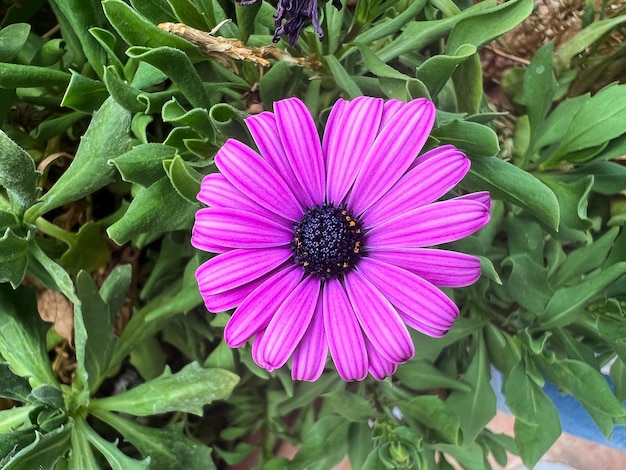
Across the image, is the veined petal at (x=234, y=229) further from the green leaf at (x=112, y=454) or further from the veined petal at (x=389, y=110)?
the green leaf at (x=112, y=454)

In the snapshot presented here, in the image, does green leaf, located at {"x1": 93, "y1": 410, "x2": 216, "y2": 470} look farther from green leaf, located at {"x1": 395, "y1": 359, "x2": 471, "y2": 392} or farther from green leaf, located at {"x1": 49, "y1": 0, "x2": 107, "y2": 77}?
green leaf, located at {"x1": 49, "y1": 0, "x2": 107, "y2": 77}

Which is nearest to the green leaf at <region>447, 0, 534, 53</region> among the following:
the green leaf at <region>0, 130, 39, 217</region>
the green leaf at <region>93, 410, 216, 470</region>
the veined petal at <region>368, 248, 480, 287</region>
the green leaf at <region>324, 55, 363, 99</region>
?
the green leaf at <region>324, 55, 363, 99</region>

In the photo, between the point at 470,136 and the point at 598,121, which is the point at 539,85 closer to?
the point at 598,121

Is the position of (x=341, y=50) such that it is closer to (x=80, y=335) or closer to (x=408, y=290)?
(x=408, y=290)

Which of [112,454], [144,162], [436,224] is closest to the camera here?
[436,224]

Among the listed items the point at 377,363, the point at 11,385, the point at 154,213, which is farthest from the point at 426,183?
the point at 11,385

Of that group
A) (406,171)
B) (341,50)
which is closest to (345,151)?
(406,171)

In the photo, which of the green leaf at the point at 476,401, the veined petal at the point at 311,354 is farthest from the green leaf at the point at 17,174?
the green leaf at the point at 476,401
